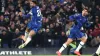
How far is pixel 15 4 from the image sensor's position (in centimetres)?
1869

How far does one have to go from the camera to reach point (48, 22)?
56.8ft

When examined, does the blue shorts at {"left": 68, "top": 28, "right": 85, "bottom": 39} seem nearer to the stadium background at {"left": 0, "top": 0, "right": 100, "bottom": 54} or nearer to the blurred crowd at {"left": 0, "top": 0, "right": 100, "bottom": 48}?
the blurred crowd at {"left": 0, "top": 0, "right": 100, "bottom": 48}

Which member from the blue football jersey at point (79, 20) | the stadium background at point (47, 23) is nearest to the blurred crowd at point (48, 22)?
the stadium background at point (47, 23)

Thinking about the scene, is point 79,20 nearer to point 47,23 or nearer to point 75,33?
point 75,33

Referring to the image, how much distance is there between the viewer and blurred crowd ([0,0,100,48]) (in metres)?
16.5

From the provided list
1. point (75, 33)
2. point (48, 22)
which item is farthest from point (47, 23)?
point (75, 33)

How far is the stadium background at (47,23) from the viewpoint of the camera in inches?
648

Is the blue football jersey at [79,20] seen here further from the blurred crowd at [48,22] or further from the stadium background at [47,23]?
the stadium background at [47,23]

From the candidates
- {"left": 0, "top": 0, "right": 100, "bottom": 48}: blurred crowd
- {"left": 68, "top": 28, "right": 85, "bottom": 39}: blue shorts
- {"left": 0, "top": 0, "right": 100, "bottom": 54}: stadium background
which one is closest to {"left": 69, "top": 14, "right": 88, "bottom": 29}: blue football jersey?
{"left": 68, "top": 28, "right": 85, "bottom": 39}: blue shorts

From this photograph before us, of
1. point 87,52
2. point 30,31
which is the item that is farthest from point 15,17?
point 87,52

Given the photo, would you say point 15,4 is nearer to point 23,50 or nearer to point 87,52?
point 23,50

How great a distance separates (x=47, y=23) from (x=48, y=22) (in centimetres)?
8

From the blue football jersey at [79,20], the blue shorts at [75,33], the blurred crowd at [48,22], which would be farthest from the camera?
the blurred crowd at [48,22]

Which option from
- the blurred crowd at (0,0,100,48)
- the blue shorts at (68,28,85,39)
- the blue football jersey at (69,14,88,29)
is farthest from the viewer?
the blurred crowd at (0,0,100,48)
